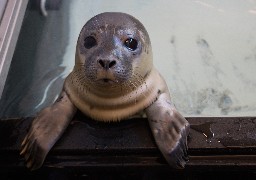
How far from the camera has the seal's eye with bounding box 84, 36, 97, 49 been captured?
1757mm

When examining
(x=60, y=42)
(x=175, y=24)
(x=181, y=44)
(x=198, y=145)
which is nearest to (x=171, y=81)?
(x=181, y=44)

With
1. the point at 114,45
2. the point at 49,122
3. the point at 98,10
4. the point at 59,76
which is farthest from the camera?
the point at 98,10

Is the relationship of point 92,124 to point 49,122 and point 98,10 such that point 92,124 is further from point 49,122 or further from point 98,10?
point 98,10

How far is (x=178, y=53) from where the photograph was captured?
10.3ft

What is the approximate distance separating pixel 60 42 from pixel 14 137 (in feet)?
4.87

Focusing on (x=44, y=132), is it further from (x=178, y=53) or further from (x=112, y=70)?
(x=178, y=53)

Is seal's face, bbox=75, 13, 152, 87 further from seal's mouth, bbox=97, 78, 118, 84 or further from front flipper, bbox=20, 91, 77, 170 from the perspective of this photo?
front flipper, bbox=20, 91, 77, 170

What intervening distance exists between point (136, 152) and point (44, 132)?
42 cm

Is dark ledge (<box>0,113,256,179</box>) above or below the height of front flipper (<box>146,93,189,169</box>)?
below

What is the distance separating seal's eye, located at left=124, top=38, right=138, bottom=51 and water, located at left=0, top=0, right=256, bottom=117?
0.94m

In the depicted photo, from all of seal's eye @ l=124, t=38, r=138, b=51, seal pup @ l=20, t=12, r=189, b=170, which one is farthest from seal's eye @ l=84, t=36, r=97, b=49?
seal's eye @ l=124, t=38, r=138, b=51

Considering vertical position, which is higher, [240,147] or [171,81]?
[240,147]

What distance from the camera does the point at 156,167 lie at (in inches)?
67.1

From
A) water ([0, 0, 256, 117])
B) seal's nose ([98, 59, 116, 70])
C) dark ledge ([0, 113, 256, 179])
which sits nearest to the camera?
seal's nose ([98, 59, 116, 70])
